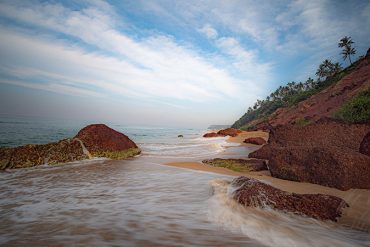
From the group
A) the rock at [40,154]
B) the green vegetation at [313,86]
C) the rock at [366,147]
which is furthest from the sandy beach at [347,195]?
the green vegetation at [313,86]

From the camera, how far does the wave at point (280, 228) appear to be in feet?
9.09

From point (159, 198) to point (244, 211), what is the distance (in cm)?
175

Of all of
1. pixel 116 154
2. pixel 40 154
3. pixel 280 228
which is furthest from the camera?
pixel 116 154

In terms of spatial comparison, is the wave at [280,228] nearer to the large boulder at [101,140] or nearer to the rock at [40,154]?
the rock at [40,154]

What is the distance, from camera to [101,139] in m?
10.9

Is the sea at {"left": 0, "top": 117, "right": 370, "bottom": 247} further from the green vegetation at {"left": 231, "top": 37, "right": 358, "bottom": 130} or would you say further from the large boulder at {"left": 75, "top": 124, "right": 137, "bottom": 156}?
the green vegetation at {"left": 231, "top": 37, "right": 358, "bottom": 130}

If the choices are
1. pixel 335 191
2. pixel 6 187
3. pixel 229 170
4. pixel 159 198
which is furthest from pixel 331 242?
pixel 6 187

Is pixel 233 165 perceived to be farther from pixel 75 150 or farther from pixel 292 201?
pixel 75 150

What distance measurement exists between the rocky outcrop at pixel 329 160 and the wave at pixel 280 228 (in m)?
2.21

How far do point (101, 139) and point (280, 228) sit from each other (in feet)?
31.5

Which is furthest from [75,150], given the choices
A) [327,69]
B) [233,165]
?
[327,69]

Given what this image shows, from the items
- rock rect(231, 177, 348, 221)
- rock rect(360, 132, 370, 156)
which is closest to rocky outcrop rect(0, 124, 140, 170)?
rock rect(231, 177, 348, 221)

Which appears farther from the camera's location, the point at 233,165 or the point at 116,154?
the point at 116,154

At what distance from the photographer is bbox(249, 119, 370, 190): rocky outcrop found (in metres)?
4.91
